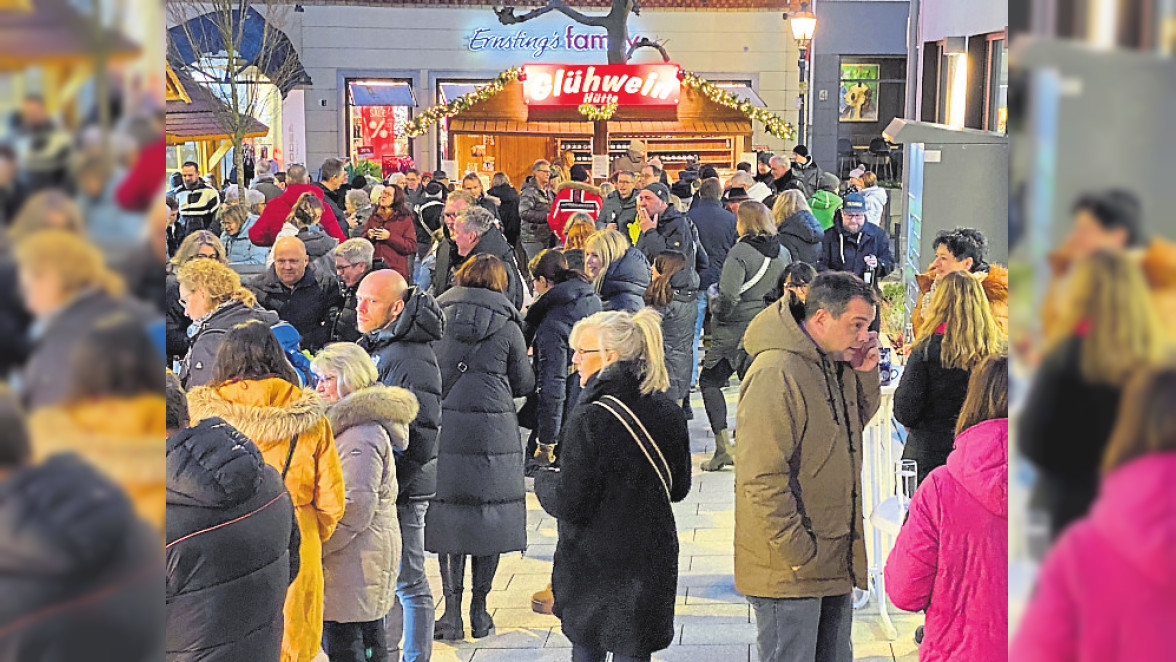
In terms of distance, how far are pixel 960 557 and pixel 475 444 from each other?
2839 mm

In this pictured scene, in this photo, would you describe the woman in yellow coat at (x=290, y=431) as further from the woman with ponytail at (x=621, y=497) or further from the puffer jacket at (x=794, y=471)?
the puffer jacket at (x=794, y=471)

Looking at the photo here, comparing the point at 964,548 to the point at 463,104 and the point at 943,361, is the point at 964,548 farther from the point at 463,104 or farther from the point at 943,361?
the point at 463,104

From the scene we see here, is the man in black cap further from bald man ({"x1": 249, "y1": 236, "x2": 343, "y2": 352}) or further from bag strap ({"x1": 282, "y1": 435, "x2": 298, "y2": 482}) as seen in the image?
bag strap ({"x1": 282, "y1": 435, "x2": 298, "y2": 482})

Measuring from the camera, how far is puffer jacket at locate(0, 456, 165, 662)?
0.75 metres

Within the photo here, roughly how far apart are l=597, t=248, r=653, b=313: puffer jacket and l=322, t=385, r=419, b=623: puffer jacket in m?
3.45

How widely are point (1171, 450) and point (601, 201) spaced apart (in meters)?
12.6

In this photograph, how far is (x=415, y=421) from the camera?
17.0ft

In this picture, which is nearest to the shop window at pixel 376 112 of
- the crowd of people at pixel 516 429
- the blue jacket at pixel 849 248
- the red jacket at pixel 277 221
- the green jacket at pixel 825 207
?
the green jacket at pixel 825 207

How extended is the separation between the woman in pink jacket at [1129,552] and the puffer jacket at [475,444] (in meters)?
5.12

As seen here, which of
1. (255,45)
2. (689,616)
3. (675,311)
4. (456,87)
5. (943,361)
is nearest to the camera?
(943,361)


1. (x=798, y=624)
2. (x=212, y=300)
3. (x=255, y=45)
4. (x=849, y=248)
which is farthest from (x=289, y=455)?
(x=255, y=45)

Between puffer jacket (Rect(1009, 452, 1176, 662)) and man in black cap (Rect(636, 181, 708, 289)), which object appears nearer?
puffer jacket (Rect(1009, 452, 1176, 662))

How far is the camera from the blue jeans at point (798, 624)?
4.34m

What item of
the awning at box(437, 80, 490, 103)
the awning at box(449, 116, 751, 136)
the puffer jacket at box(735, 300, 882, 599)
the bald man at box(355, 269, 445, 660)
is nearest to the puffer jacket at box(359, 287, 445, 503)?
the bald man at box(355, 269, 445, 660)
